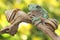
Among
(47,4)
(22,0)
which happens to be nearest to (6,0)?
(22,0)

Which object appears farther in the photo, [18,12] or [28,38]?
[28,38]

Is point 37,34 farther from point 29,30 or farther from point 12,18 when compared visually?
point 12,18

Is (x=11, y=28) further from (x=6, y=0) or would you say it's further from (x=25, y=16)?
(x=6, y=0)

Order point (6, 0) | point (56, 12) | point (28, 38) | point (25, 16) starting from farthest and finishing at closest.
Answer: point (6, 0), point (56, 12), point (28, 38), point (25, 16)

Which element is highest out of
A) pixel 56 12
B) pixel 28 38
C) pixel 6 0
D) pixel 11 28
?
pixel 6 0

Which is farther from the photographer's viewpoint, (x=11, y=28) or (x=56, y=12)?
(x=56, y=12)

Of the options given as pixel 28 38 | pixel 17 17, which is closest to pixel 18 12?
pixel 17 17

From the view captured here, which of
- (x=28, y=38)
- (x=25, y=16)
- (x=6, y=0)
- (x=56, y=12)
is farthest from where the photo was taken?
(x=6, y=0)

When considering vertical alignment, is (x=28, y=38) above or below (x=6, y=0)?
below

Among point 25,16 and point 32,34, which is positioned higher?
point 32,34
